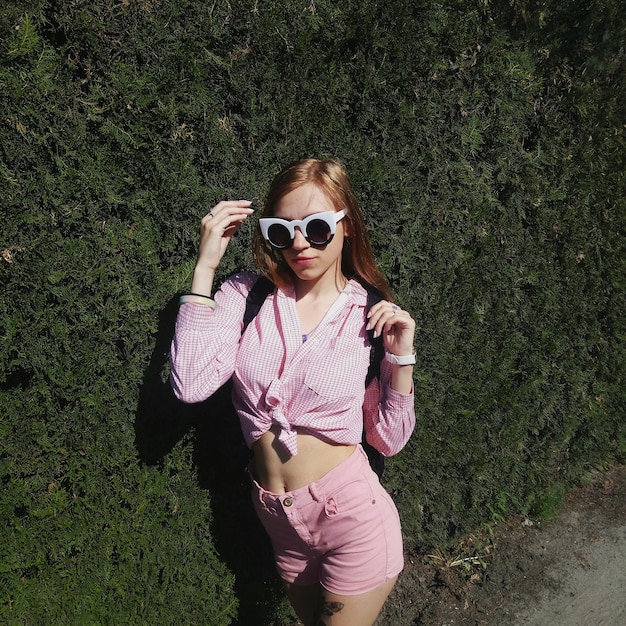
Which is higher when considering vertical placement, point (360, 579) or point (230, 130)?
point (230, 130)

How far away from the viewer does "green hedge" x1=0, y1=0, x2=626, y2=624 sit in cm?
247

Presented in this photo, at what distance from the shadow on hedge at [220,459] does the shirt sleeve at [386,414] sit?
2.38ft

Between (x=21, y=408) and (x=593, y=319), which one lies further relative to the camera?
(x=593, y=319)

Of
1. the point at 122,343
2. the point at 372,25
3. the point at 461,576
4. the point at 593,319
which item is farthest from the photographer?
the point at 593,319

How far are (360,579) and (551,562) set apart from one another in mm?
2181

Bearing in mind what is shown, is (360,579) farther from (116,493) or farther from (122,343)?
(122,343)

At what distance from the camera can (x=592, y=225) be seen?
4.14 meters

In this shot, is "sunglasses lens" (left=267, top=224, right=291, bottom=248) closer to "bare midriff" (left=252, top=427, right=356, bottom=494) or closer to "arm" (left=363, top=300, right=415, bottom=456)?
"arm" (left=363, top=300, right=415, bottom=456)

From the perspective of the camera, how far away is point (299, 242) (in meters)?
2.28

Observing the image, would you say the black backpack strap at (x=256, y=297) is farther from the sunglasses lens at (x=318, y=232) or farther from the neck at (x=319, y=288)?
the sunglasses lens at (x=318, y=232)

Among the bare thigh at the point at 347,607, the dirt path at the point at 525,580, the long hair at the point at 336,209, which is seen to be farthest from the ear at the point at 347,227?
the dirt path at the point at 525,580

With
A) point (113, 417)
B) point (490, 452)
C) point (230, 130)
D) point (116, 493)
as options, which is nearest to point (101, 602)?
point (116, 493)

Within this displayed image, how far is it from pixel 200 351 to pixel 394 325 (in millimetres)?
698

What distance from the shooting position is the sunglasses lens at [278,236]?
226 centimetres
